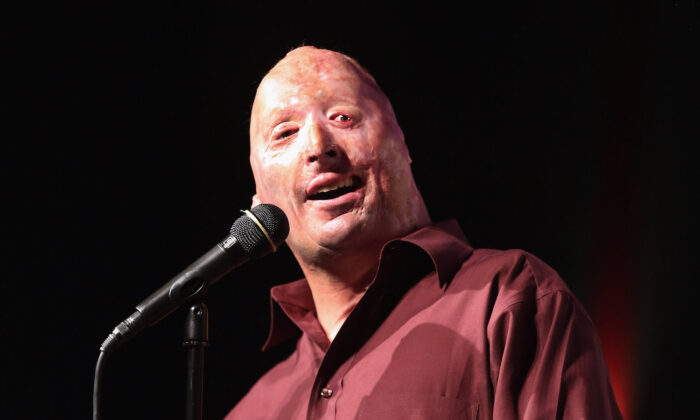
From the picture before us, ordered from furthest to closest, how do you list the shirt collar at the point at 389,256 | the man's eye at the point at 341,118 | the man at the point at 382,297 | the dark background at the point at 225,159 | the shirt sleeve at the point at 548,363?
the dark background at the point at 225,159 < the man's eye at the point at 341,118 < the shirt collar at the point at 389,256 < the man at the point at 382,297 < the shirt sleeve at the point at 548,363

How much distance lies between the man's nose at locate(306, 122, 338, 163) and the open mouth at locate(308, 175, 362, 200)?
81 mm

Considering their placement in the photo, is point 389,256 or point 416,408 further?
point 389,256

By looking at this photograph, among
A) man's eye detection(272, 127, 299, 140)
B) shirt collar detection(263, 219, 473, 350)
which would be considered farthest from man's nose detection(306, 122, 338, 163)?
shirt collar detection(263, 219, 473, 350)

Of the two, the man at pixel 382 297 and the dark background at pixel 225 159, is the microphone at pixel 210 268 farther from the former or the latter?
the dark background at pixel 225 159

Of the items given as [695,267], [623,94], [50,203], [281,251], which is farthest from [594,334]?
[50,203]

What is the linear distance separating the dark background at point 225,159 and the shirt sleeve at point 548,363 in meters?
0.86

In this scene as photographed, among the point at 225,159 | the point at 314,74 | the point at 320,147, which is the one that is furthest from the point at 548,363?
the point at 225,159

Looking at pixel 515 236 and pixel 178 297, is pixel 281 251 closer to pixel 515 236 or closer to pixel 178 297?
pixel 515 236

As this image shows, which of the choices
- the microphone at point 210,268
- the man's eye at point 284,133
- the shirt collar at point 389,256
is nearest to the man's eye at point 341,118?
the man's eye at point 284,133

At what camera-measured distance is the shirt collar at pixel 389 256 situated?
204 centimetres

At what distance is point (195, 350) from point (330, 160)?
2.48 feet

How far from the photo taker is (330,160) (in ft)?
7.14

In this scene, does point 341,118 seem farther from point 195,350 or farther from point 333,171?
point 195,350

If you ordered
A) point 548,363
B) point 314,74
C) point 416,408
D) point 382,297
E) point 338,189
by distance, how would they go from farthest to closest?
point 314,74 < point 338,189 < point 382,297 < point 416,408 < point 548,363
